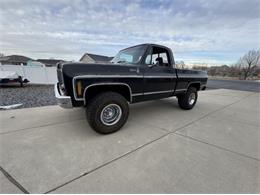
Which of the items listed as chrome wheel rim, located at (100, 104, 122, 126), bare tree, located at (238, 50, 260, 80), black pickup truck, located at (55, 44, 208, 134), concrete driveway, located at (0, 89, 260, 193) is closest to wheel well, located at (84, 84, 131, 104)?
black pickup truck, located at (55, 44, 208, 134)

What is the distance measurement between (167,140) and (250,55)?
56.9 m

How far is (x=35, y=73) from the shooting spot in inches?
434

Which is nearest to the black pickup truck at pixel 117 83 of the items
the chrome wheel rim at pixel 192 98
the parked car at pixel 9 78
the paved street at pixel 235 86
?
the chrome wheel rim at pixel 192 98

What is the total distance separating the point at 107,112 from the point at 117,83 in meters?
0.67

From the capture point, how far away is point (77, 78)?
2.50 meters

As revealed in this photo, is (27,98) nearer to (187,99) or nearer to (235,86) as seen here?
(187,99)

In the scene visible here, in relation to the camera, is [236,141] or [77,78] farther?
[236,141]

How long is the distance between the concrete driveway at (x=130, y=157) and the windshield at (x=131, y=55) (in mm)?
1627

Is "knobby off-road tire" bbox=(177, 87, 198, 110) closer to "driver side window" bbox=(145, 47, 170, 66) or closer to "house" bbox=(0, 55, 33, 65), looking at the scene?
"driver side window" bbox=(145, 47, 170, 66)

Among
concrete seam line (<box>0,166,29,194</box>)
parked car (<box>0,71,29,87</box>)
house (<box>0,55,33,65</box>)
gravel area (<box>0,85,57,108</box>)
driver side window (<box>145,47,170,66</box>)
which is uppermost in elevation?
house (<box>0,55,33,65</box>)

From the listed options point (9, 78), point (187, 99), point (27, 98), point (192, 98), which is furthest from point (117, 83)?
point (9, 78)

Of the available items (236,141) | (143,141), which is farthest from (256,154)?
(143,141)

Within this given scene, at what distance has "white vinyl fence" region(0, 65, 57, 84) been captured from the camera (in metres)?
10.4

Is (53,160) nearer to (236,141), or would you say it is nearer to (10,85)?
(236,141)
